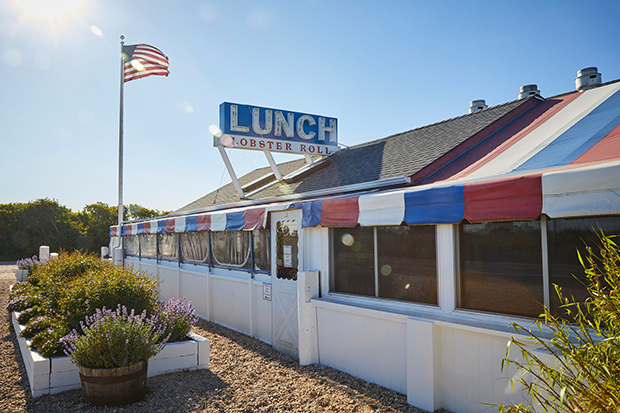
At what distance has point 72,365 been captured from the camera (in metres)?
5.25

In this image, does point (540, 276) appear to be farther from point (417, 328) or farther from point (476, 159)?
point (476, 159)

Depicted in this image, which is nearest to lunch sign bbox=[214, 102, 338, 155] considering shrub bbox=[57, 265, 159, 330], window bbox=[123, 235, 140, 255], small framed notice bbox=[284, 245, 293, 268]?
small framed notice bbox=[284, 245, 293, 268]

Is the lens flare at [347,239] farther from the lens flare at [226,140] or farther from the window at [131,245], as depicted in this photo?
the window at [131,245]

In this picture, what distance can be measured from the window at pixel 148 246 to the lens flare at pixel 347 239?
9.67m

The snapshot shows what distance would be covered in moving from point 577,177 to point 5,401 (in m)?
6.47

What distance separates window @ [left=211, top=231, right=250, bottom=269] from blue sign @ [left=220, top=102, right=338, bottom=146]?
2.40 meters

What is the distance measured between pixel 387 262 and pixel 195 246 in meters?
6.78

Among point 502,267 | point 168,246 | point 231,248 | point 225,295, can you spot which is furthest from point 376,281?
point 168,246

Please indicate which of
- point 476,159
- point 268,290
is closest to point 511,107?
point 476,159

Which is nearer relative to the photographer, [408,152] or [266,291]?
[266,291]

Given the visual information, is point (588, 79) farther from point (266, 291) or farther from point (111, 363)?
point (111, 363)

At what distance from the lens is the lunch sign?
1002cm

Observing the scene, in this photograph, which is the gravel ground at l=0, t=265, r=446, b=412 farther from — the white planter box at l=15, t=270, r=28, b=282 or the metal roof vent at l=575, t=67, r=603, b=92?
the white planter box at l=15, t=270, r=28, b=282

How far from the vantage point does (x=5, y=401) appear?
493 cm
